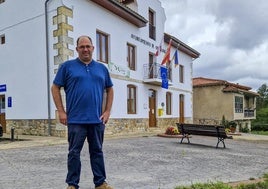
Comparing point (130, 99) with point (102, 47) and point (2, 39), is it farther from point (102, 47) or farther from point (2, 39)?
point (2, 39)

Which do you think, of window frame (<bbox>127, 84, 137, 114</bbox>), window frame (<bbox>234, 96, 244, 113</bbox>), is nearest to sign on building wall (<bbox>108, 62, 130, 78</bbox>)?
window frame (<bbox>127, 84, 137, 114</bbox>)

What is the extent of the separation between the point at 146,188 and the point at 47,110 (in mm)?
10070

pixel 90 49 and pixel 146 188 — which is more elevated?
pixel 90 49

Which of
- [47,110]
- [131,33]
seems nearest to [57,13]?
[47,110]

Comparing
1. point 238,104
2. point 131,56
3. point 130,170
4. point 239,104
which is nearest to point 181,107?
point 131,56

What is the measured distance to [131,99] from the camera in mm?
18188

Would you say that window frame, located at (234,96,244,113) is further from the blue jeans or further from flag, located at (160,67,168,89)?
the blue jeans

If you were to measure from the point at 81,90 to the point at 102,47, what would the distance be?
12.3 m

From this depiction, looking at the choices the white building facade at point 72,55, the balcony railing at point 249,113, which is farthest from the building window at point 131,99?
the balcony railing at point 249,113

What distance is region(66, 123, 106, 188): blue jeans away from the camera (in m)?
3.76

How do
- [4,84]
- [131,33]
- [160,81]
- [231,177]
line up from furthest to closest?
[160,81] < [131,33] < [4,84] < [231,177]

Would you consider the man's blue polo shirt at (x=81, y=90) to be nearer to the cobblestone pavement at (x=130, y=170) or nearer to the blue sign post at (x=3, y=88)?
the cobblestone pavement at (x=130, y=170)

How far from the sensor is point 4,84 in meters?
16.0

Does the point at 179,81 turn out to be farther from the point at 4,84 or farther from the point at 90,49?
the point at 90,49
